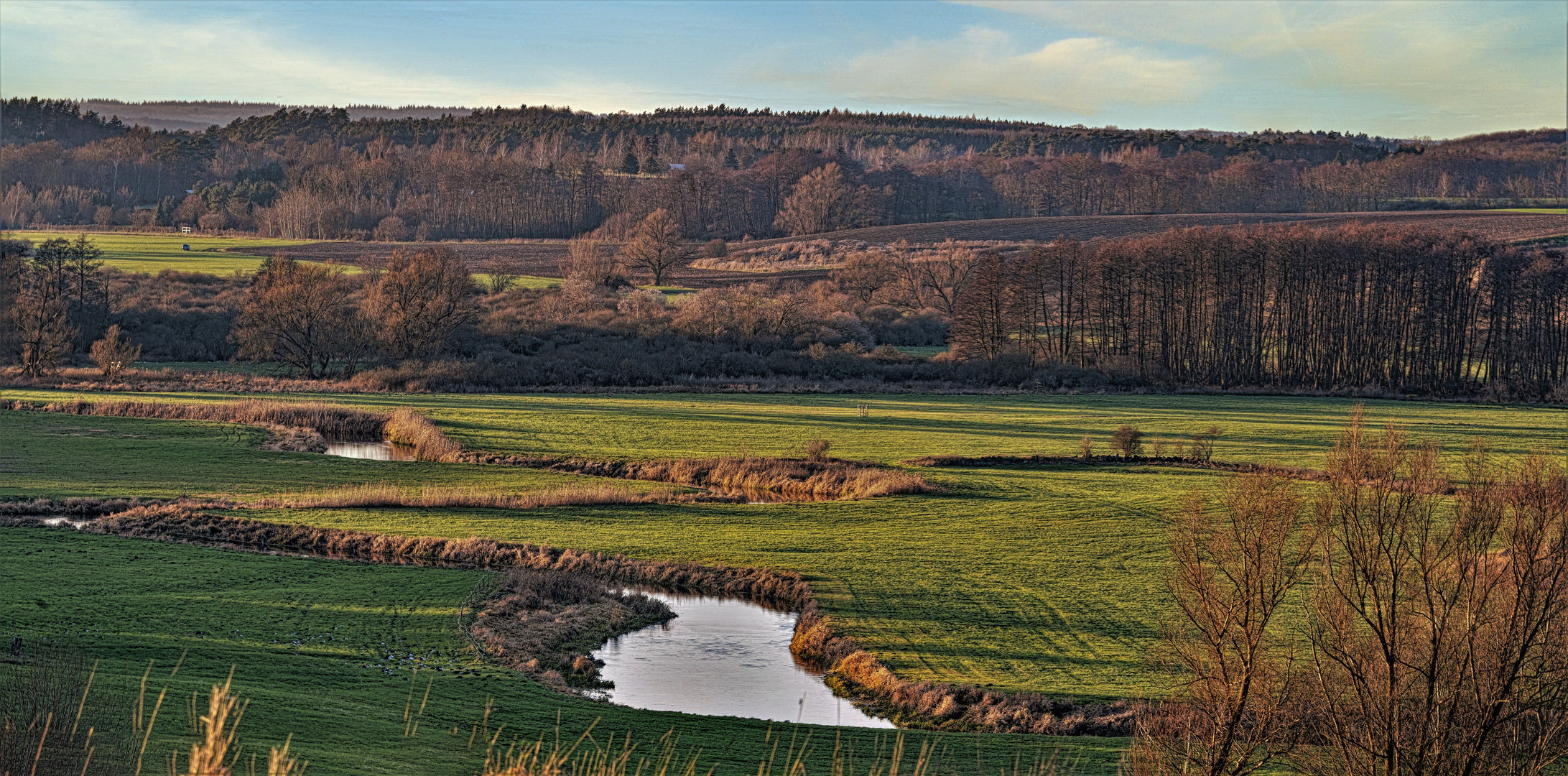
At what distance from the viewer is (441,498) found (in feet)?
136

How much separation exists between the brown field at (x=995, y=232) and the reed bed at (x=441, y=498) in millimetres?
83791

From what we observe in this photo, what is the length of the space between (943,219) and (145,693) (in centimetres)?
17806

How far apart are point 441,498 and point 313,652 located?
64.4 ft

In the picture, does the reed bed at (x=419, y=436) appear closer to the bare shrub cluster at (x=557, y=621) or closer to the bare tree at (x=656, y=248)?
the bare shrub cluster at (x=557, y=621)

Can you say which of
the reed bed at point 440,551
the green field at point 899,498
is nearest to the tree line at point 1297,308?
the green field at point 899,498

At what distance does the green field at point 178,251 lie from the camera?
386ft

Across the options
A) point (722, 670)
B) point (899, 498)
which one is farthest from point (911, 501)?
point (722, 670)

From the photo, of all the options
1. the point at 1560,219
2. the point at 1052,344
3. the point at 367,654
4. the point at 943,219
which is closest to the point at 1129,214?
the point at 943,219

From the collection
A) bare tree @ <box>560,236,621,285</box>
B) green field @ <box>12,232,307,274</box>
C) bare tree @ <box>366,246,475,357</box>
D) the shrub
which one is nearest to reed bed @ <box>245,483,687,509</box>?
the shrub

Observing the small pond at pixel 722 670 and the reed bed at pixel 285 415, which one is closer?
the small pond at pixel 722 670

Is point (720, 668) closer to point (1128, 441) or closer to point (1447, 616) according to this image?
point (1447, 616)

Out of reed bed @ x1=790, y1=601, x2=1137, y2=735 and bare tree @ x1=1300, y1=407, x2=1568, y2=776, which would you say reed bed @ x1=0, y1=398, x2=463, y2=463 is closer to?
reed bed @ x1=790, y1=601, x2=1137, y2=735

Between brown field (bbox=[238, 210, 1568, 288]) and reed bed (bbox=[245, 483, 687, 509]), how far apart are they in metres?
83.8

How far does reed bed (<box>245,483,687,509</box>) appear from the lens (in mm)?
40281
